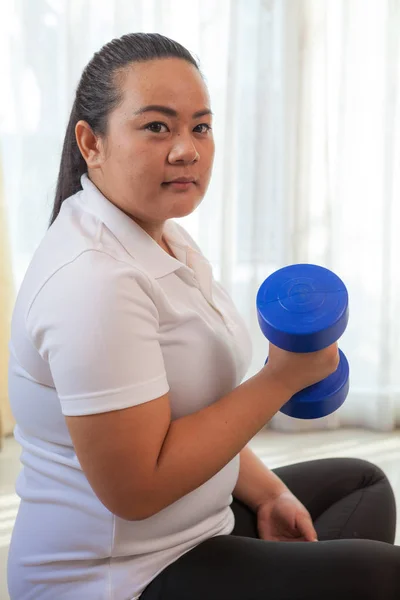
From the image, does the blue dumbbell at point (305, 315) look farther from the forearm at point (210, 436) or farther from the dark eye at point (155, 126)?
the dark eye at point (155, 126)

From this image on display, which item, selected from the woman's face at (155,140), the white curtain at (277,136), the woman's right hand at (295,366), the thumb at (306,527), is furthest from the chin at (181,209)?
the white curtain at (277,136)

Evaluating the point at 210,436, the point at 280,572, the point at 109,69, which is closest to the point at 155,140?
the point at 109,69

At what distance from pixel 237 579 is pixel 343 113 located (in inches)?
76.4

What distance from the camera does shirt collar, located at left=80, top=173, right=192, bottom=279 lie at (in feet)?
3.37

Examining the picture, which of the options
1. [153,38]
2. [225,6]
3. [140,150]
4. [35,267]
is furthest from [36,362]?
[225,6]

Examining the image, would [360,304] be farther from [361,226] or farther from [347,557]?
[347,557]

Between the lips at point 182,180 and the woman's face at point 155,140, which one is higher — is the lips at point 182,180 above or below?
below

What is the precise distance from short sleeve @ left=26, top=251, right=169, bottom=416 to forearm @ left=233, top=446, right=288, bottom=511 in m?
0.48

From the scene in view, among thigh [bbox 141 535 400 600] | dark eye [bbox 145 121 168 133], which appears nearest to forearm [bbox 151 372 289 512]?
thigh [bbox 141 535 400 600]

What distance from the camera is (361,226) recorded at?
2.67 m

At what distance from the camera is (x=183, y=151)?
100 centimetres

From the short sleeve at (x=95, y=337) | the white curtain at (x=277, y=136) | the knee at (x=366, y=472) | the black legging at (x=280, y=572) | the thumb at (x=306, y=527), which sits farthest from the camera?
the white curtain at (x=277, y=136)

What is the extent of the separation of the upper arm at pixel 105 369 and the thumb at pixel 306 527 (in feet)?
1.51

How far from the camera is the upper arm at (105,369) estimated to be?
87 centimetres
